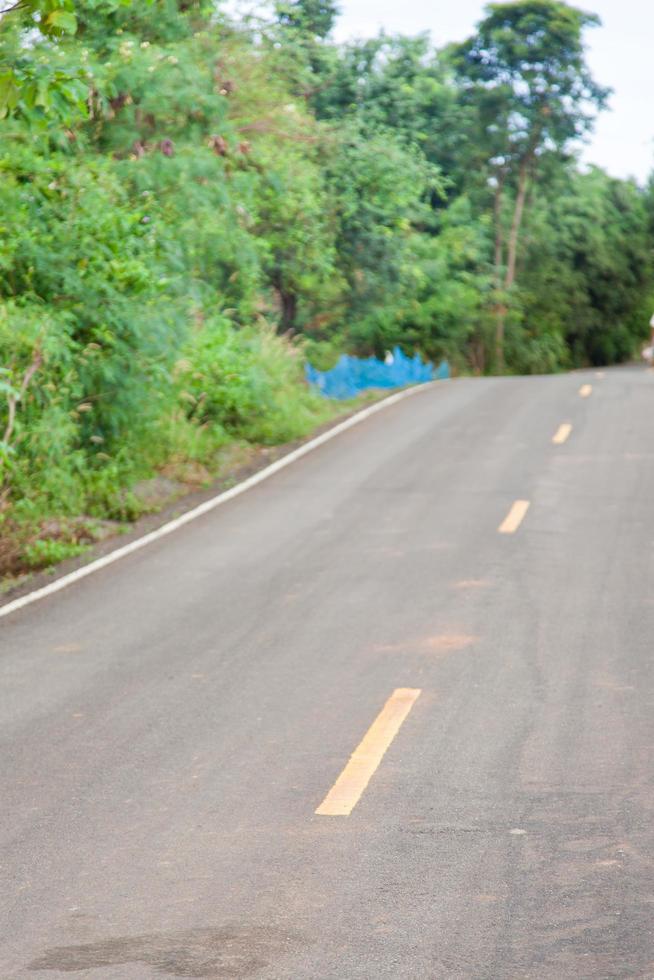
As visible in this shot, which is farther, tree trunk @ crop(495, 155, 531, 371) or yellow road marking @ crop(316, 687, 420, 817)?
tree trunk @ crop(495, 155, 531, 371)

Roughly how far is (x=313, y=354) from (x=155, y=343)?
72.0ft

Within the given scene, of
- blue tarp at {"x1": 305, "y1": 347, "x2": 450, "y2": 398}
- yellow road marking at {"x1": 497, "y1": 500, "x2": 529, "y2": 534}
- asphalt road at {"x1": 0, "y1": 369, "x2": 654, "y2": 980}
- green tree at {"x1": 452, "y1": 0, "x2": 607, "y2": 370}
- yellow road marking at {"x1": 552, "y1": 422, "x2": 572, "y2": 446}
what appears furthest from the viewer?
green tree at {"x1": 452, "y1": 0, "x2": 607, "y2": 370}

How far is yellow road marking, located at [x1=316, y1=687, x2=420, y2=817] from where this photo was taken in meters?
6.16

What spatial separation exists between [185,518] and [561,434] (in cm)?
819

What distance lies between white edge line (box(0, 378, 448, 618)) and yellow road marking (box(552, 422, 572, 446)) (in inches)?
148

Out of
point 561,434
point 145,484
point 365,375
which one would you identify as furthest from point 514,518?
point 365,375

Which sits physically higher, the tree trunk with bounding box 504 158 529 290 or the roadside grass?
the tree trunk with bounding box 504 158 529 290

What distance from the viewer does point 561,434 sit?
21.4 meters

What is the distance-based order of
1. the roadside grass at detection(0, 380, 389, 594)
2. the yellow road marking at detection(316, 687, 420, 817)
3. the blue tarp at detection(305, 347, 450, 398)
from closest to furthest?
the yellow road marking at detection(316, 687, 420, 817), the roadside grass at detection(0, 380, 389, 594), the blue tarp at detection(305, 347, 450, 398)

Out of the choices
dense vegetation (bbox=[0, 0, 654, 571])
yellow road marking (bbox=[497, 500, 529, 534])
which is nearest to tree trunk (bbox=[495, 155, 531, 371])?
dense vegetation (bbox=[0, 0, 654, 571])

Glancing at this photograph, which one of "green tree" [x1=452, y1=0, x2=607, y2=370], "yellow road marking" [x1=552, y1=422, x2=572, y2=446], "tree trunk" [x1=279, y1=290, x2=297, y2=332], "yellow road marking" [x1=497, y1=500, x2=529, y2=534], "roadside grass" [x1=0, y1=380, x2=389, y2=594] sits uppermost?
"green tree" [x1=452, y1=0, x2=607, y2=370]

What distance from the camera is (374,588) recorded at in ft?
36.9

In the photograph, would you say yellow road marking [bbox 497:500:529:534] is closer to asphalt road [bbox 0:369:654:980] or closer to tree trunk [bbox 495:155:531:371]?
asphalt road [bbox 0:369:654:980]

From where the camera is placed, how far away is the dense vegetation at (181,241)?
45.9 ft
